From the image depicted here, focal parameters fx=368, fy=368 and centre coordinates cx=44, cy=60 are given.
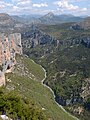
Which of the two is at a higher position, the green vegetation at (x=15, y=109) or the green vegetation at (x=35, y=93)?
the green vegetation at (x=15, y=109)

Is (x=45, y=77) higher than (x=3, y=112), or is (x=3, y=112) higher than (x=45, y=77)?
(x=3, y=112)

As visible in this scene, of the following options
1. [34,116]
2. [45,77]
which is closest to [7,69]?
[45,77]

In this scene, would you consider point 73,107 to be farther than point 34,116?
Yes

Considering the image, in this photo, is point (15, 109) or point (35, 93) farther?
point (35, 93)

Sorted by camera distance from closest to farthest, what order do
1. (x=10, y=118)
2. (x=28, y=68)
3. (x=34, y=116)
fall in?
(x=10, y=118) < (x=34, y=116) < (x=28, y=68)

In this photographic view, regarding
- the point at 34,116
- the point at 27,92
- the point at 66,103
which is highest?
the point at 34,116

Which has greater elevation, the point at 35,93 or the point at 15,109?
the point at 15,109

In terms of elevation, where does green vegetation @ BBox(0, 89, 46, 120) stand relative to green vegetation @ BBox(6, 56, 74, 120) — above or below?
above

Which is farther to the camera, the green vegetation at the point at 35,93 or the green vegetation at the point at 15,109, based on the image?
the green vegetation at the point at 35,93

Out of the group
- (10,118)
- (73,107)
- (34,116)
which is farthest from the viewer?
(73,107)

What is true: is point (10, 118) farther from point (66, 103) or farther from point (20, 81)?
point (66, 103)

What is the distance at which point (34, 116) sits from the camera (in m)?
67.8

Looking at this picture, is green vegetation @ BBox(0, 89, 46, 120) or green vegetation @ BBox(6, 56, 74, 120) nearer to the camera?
green vegetation @ BBox(0, 89, 46, 120)

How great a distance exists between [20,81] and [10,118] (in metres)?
85.5
